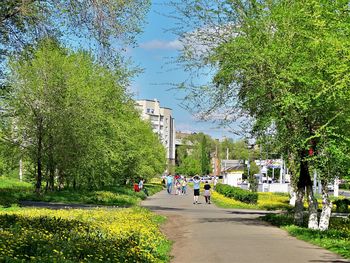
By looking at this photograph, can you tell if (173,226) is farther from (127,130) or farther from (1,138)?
(127,130)

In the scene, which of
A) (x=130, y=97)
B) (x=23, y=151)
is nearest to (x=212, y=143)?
(x=130, y=97)

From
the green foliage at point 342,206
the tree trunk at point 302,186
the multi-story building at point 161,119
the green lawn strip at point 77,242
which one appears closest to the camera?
the green lawn strip at point 77,242

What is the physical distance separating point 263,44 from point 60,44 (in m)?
6.86

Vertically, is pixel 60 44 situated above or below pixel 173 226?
above

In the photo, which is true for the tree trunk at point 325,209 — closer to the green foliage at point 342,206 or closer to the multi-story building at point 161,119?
the green foliage at point 342,206

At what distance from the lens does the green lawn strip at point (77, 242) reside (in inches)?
320

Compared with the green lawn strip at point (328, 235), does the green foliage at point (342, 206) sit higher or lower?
higher

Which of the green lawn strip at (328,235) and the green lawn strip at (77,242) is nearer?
the green lawn strip at (77,242)

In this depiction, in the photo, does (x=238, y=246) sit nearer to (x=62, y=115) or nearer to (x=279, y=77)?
(x=279, y=77)

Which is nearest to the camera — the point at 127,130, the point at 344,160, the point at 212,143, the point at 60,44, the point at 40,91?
the point at 60,44

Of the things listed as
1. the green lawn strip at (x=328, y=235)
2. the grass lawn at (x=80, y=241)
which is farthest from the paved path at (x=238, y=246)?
the grass lawn at (x=80, y=241)

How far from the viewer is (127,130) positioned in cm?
4294

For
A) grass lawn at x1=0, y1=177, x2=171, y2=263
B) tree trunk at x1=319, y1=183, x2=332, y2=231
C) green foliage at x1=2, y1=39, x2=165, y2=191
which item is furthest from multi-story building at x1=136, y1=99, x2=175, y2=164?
grass lawn at x1=0, y1=177, x2=171, y2=263

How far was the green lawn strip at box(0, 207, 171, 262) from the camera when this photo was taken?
8133mm
